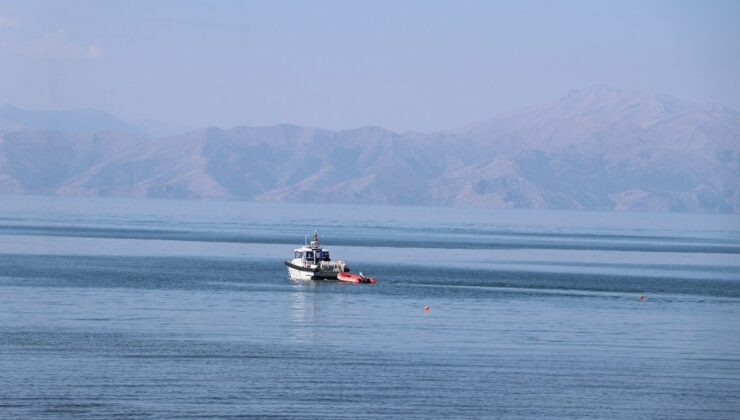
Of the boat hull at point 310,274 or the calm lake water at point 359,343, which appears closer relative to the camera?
the calm lake water at point 359,343

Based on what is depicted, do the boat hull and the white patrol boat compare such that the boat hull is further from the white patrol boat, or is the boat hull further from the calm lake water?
the calm lake water

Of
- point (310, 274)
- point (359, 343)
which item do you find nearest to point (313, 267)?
point (310, 274)

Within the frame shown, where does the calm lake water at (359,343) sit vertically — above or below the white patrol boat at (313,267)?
below

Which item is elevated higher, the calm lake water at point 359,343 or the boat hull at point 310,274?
the boat hull at point 310,274

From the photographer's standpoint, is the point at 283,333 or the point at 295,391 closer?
the point at 295,391

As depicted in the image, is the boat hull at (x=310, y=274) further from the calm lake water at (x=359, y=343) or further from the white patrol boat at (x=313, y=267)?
the calm lake water at (x=359, y=343)

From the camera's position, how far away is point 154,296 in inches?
3435

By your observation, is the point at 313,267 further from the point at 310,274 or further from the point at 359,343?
the point at 359,343


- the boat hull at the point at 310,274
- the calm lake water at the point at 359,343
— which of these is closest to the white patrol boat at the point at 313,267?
the boat hull at the point at 310,274

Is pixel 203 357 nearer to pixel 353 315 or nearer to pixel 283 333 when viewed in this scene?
pixel 283 333

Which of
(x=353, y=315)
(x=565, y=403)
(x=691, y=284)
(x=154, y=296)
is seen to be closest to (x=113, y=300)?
(x=154, y=296)

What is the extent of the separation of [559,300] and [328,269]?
2367 centimetres

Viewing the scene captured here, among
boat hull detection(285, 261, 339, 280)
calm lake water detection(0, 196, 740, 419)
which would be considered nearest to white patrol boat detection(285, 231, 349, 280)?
boat hull detection(285, 261, 339, 280)

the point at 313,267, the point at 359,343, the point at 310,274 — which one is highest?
the point at 313,267
